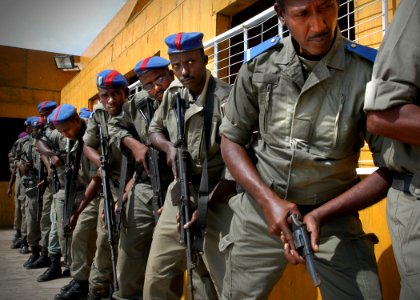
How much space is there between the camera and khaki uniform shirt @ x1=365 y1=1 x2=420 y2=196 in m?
1.17

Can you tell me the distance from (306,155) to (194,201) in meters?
1.09

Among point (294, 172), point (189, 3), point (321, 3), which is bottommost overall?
point (294, 172)

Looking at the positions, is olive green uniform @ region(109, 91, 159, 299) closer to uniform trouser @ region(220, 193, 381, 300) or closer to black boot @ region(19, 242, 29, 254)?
→ uniform trouser @ region(220, 193, 381, 300)

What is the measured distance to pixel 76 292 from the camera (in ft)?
13.9

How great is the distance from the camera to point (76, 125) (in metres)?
4.45

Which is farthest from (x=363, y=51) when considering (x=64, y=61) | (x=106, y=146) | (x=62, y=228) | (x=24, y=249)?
(x=64, y=61)

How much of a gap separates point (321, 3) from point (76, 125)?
3489 millimetres

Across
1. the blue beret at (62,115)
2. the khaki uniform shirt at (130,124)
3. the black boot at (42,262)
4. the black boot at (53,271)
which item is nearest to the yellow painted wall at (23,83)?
the black boot at (42,262)

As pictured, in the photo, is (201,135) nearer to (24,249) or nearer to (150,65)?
(150,65)

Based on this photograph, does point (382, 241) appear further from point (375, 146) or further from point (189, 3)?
point (189, 3)

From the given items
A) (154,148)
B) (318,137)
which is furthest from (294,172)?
(154,148)

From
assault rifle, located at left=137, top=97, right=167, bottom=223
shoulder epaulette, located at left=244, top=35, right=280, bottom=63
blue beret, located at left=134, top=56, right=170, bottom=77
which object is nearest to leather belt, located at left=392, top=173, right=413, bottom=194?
shoulder epaulette, located at left=244, top=35, right=280, bottom=63

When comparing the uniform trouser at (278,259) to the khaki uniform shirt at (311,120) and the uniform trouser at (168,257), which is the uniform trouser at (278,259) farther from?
the uniform trouser at (168,257)

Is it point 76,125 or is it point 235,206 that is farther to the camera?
point 76,125
